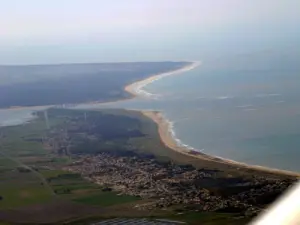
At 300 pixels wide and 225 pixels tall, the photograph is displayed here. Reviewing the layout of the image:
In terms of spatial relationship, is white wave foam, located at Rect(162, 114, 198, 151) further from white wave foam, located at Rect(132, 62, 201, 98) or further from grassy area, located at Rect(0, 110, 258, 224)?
white wave foam, located at Rect(132, 62, 201, 98)

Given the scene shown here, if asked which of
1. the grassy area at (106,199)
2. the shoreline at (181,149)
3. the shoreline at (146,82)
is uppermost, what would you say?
the shoreline at (146,82)

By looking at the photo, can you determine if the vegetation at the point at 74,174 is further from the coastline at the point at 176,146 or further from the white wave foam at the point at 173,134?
the white wave foam at the point at 173,134

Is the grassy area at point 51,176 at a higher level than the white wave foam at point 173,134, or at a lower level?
lower

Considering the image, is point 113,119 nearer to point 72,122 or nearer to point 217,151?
point 72,122

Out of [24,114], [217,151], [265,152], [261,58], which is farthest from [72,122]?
[261,58]

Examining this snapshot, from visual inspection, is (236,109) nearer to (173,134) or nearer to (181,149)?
(173,134)

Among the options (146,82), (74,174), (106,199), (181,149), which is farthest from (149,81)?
(106,199)

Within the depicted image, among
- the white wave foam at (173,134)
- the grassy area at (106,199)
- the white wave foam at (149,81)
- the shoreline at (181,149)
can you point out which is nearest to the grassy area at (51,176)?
the grassy area at (106,199)

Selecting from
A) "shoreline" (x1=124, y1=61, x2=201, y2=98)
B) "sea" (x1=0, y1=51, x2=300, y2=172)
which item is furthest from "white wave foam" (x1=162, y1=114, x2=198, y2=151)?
"shoreline" (x1=124, y1=61, x2=201, y2=98)
